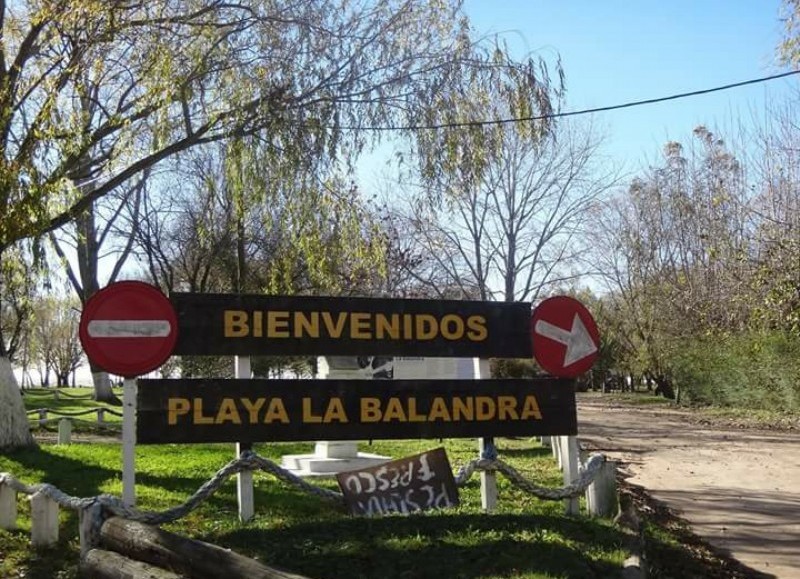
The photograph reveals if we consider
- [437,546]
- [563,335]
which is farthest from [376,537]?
[563,335]

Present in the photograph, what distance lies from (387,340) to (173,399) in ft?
6.54

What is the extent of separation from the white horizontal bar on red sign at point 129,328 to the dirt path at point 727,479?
5383 mm

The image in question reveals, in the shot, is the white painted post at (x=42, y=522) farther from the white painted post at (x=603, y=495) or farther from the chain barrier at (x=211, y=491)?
the white painted post at (x=603, y=495)

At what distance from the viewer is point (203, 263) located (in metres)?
32.5

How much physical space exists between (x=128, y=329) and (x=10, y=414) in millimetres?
7700

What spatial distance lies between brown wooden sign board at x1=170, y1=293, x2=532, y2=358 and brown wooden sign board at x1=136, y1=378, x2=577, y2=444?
0.31m

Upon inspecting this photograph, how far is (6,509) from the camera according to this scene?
25.3 feet

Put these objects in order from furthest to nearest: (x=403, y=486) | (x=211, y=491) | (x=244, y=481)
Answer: (x=403, y=486) < (x=244, y=481) < (x=211, y=491)

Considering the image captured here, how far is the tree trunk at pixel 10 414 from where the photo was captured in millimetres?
12695

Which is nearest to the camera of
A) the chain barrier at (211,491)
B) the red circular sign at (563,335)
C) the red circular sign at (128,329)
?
the chain barrier at (211,491)

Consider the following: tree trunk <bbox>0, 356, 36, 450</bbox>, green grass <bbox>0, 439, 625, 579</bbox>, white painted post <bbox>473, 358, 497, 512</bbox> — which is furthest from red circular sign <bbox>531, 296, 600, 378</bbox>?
tree trunk <bbox>0, 356, 36, 450</bbox>

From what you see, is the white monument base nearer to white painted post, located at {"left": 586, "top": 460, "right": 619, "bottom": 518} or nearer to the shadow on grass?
white painted post, located at {"left": 586, "top": 460, "right": 619, "bottom": 518}

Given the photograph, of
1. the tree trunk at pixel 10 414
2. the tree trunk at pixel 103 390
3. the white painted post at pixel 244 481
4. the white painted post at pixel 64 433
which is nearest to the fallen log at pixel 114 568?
the white painted post at pixel 244 481

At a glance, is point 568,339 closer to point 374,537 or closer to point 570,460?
point 570,460
